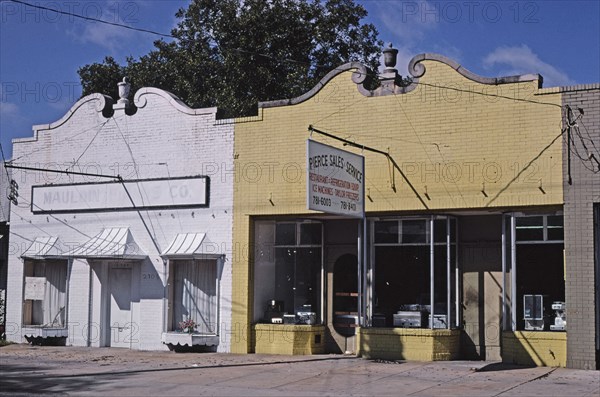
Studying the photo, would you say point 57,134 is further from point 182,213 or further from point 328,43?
point 328,43

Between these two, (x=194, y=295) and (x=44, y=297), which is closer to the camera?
(x=194, y=295)

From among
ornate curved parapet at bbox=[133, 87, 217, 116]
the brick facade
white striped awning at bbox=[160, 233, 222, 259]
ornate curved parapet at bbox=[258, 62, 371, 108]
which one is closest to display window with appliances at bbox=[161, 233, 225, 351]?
white striped awning at bbox=[160, 233, 222, 259]

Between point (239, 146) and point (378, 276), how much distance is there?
4928 mm

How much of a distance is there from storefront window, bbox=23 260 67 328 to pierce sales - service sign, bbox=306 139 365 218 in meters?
10.1

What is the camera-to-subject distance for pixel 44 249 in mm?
24906

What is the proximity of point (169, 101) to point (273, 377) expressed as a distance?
9493 mm

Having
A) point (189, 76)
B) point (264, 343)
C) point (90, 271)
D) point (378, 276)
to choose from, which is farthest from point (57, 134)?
point (189, 76)

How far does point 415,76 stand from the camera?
2034 cm

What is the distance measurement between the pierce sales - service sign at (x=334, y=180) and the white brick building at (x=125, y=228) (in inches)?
177

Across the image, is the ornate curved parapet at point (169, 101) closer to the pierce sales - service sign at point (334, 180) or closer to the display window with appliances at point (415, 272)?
the pierce sales - service sign at point (334, 180)

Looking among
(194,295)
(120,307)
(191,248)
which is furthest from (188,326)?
(120,307)

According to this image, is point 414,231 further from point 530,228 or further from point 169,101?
point 169,101

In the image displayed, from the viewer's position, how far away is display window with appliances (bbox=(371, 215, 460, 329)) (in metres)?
20.3

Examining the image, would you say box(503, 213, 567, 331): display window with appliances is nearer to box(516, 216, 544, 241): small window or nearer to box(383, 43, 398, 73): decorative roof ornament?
box(516, 216, 544, 241): small window
